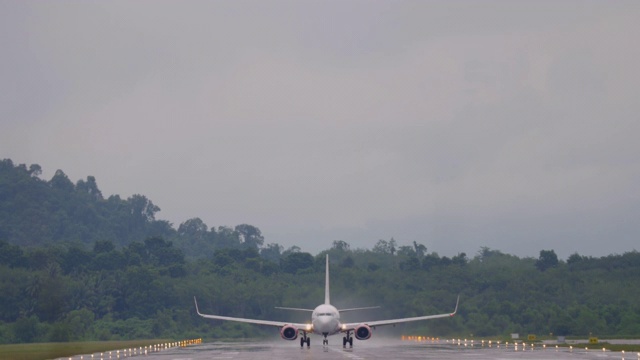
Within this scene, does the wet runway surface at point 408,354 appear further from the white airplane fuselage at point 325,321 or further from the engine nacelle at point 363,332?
the engine nacelle at point 363,332

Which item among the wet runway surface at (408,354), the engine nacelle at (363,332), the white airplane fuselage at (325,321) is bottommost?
the wet runway surface at (408,354)

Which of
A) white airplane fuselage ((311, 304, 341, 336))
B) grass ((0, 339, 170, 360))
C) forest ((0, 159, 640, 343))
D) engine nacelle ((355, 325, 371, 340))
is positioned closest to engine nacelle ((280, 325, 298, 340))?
white airplane fuselage ((311, 304, 341, 336))

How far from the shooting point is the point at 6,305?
169250 mm

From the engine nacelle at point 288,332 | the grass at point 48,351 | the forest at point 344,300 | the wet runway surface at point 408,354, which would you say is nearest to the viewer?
the wet runway surface at point 408,354

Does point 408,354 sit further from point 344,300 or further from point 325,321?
point 344,300

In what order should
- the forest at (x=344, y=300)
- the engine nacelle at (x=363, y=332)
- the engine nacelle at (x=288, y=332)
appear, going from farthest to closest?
the forest at (x=344, y=300), the engine nacelle at (x=288, y=332), the engine nacelle at (x=363, y=332)

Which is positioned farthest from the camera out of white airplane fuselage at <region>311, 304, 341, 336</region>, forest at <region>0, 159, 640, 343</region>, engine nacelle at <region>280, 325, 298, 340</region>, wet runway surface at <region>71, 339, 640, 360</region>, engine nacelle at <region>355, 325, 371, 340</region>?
forest at <region>0, 159, 640, 343</region>

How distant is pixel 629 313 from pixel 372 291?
39116mm

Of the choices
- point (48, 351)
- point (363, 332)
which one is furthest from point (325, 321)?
point (48, 351)

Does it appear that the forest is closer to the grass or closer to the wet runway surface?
the grass

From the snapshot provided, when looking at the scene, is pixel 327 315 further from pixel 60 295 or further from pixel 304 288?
pixel 60 295

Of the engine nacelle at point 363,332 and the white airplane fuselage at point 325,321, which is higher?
the white airplane fuselage at point 325,321

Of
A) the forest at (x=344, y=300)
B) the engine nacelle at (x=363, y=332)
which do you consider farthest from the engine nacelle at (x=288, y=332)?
the forest at (x=344, y=300)

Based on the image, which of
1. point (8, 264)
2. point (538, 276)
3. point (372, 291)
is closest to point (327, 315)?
point (372, 291)
